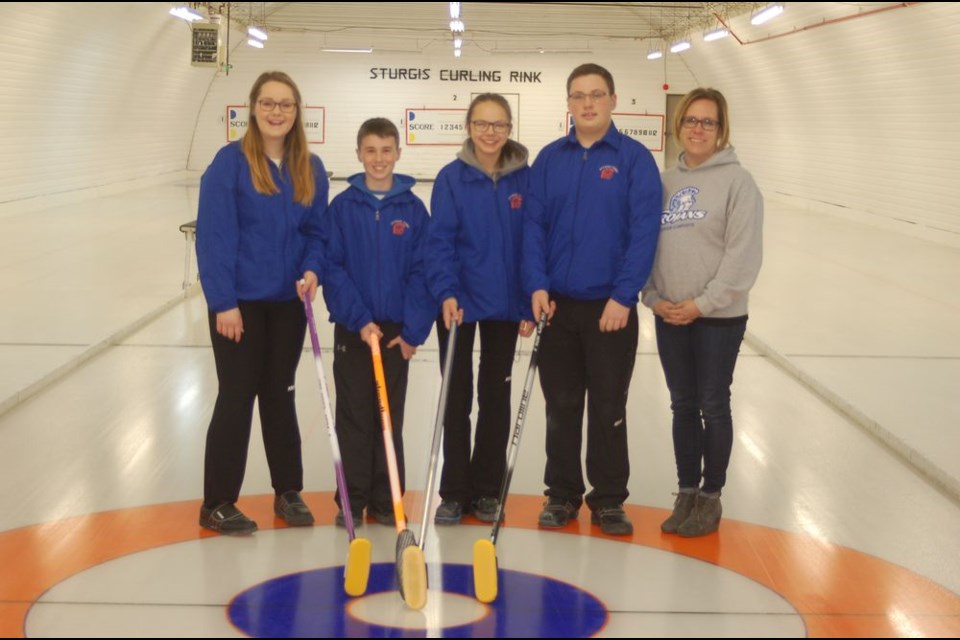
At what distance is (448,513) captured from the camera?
14.0ft

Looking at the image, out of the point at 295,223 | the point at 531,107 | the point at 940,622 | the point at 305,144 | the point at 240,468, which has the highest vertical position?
the point at 531,107

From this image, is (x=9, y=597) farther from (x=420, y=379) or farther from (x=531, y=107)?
(x=531, y=107)

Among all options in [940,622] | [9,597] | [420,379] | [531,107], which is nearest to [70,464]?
[9,597]

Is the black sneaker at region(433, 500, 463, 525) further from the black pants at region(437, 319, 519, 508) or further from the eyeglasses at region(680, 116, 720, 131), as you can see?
the eyeglasses at region(680, 116, 720, 131)

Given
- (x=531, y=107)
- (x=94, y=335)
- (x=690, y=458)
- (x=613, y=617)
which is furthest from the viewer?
(x=531, y=107)

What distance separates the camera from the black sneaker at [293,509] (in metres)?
4.22

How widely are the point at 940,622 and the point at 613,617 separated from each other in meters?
1.01

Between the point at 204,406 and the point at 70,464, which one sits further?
the point at 204,406

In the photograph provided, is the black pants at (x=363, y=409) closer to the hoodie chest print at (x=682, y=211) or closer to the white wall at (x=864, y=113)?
the hoodie chest print at (x=682, y=211)

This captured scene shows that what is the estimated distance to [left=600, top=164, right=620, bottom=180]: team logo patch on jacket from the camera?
4.04 m

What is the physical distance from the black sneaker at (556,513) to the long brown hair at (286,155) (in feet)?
4.77

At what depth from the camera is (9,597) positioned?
3492mm

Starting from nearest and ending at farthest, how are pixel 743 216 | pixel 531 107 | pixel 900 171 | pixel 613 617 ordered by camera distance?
pixel 613 617, pixel 743 216, pixel 900 171, pixel 531 107

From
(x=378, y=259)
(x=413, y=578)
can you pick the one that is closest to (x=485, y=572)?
(x=413, y=578)
